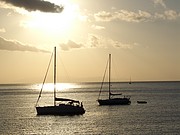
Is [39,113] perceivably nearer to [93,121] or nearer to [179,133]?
[93,121]

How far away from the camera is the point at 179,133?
66062 millimetres

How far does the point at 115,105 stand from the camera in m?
128

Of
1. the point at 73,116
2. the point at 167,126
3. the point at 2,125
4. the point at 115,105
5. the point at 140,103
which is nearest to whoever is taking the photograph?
the point at 167,126

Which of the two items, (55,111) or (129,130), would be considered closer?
(129,130)

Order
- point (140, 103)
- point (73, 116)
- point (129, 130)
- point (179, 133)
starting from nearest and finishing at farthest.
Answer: point (179, 133)
point (129, 130)
point (73, 116)
point (140, 103)

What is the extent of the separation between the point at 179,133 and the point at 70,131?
743 inches

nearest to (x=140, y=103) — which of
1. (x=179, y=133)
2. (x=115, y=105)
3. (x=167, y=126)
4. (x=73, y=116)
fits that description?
(x=115, y=105)

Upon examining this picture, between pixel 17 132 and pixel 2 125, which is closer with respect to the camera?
pixel 17 132

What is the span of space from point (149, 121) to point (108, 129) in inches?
554

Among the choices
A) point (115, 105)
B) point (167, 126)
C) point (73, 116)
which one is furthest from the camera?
point (115, 105)

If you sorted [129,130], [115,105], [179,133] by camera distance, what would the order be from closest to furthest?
[179,133] < [129,130] < [115,105]

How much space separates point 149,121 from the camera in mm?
83875

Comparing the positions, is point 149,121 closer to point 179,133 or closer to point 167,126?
point 167,126

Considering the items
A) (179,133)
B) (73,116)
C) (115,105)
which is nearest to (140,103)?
(115,105)
